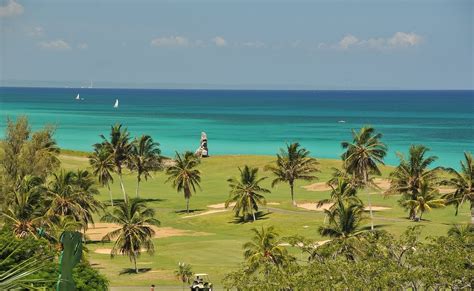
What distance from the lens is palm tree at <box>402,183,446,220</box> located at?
282ft

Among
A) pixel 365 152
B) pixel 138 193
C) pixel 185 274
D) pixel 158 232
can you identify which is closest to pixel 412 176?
pixel 365 152

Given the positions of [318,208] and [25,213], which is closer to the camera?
[25,213]

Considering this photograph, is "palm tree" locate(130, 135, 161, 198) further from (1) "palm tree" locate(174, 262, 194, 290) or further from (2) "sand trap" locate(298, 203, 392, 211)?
(1) "palm tree" locate(174, 262, 194, 290)

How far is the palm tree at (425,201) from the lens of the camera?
282ft

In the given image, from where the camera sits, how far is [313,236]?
3196 inches

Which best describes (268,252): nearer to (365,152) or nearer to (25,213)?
(25,213)

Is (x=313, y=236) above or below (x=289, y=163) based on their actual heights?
below

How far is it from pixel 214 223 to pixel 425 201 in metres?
24.9

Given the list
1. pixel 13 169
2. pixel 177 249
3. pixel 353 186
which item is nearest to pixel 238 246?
pixel 177 249

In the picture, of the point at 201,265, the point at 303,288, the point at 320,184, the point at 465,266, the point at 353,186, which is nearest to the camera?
the point at 303,288

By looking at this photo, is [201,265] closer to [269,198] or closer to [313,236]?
[313,236]

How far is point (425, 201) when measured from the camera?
86375 millimetres

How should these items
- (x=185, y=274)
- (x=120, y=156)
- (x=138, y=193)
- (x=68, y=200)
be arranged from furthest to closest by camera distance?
(x=138, y=193), (x=120, y=156), (x=68, y=200), (x=185, y=274)

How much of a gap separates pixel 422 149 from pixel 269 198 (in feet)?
97.1
